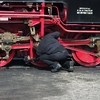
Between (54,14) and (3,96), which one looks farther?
(54,14)

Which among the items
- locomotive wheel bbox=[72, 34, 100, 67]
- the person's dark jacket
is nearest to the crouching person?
the person's dark jacket

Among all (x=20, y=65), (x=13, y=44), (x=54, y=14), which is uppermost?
(x=54, y=14)

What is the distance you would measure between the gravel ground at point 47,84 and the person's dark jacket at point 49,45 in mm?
448

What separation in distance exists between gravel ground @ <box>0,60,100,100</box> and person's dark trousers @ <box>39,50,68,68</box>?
21cm

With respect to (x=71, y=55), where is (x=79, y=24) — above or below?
above

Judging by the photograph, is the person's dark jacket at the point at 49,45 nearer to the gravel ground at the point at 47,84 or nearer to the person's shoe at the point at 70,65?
the person's shoe at the point at 70,65

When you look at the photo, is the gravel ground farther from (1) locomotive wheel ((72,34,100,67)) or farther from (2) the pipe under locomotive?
(2) the pipe under locomotive

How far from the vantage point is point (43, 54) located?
7.32 metres

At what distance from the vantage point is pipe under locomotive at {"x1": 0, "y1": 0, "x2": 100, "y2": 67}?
23.6 feet

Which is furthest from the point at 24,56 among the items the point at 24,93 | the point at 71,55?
the point at 24,93

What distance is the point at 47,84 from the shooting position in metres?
6.38

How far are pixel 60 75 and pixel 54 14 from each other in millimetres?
1384

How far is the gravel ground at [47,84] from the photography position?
223 inches

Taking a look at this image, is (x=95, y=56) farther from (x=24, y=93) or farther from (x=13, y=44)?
(x=24, y=93)
